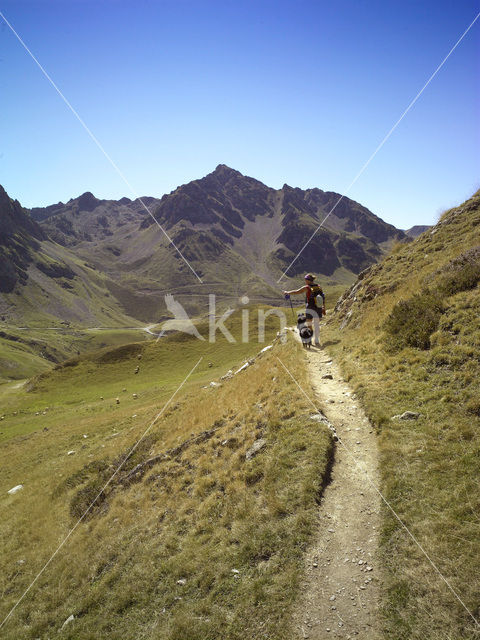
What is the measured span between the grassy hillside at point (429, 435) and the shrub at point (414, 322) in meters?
0.06

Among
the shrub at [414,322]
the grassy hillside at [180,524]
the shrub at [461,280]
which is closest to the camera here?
the grassy hillside at [180,524]

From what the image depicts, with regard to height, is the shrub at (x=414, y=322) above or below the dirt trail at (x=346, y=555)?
above

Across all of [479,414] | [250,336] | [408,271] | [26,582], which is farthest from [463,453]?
[250,336]

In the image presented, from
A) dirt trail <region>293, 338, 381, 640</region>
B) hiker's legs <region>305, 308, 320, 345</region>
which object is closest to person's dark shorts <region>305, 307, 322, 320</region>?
hiker's legs <region>305, 308, 320, 345</region>

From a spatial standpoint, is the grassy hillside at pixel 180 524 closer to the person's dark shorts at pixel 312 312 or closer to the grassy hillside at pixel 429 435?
the grassy hillside at pixel 429 435

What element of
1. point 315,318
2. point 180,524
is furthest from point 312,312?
point 180,524

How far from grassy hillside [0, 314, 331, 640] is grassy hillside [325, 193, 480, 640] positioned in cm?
220

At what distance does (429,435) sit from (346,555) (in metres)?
4.34

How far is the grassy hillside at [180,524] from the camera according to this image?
24.7ft

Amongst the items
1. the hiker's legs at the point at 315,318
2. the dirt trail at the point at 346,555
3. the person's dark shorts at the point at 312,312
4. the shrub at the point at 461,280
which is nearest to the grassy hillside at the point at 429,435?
the shrub at the point at 461,280

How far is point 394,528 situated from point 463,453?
9.22 ft

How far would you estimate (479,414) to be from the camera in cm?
931

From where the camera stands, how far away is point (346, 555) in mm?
7289

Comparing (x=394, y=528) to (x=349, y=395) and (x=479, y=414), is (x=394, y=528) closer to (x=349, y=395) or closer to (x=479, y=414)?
(x=479, y=414)
